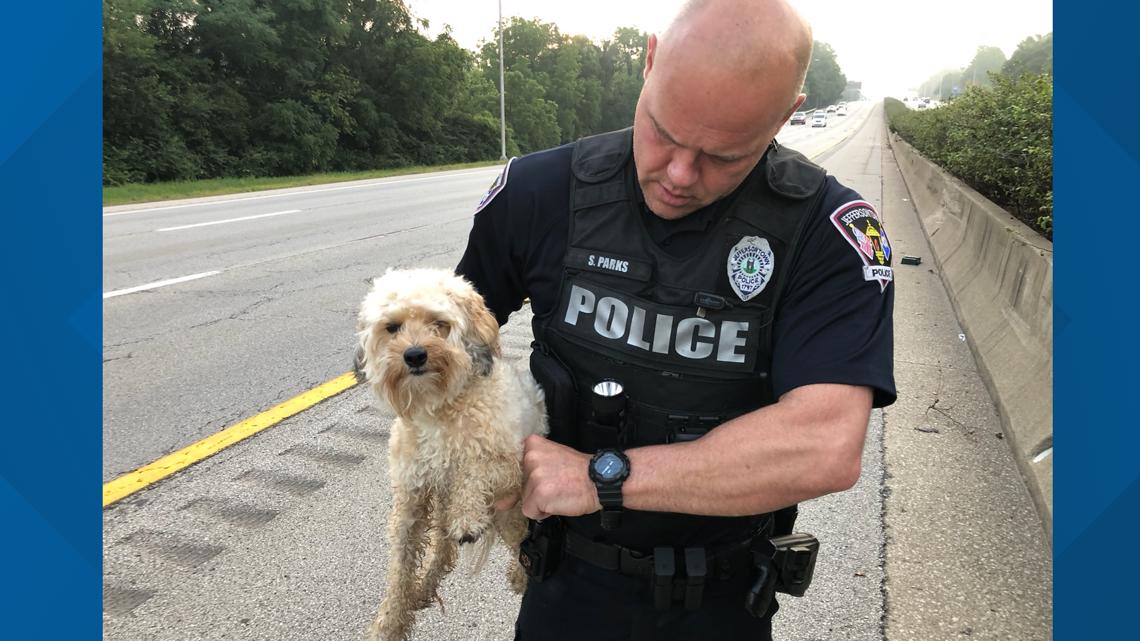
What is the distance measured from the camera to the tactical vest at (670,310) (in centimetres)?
162

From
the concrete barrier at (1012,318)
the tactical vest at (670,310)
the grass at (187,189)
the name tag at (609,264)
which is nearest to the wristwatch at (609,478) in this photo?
the tactical vest at (670,310)

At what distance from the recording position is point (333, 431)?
4.36m

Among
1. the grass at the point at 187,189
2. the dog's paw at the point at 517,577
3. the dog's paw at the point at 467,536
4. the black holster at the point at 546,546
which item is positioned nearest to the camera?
the black holster at the point at 546,546

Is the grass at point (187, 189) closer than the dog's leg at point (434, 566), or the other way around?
the dog's leg at point (434, 566)

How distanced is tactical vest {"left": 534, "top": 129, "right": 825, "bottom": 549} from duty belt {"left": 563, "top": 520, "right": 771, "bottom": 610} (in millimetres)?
36

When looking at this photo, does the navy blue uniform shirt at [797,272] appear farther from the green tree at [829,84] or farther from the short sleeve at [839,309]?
the green tree at [829,84]

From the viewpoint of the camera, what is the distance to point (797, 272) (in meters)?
1.60

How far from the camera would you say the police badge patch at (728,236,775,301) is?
1.62m

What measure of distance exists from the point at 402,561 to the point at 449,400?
1.97 feet

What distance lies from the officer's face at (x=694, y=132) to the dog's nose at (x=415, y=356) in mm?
729

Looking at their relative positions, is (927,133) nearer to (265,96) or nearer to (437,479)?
(437,479)

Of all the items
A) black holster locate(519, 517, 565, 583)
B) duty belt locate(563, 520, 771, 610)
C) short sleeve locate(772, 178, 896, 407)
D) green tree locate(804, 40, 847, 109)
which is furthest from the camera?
green tree locate(804, 40, 847, 109)

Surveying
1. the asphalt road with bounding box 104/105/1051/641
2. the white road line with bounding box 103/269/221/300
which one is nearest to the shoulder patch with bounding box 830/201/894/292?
the asphalt road with bounding box 104/105/1051/641

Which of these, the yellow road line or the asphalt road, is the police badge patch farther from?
the yellow road line
